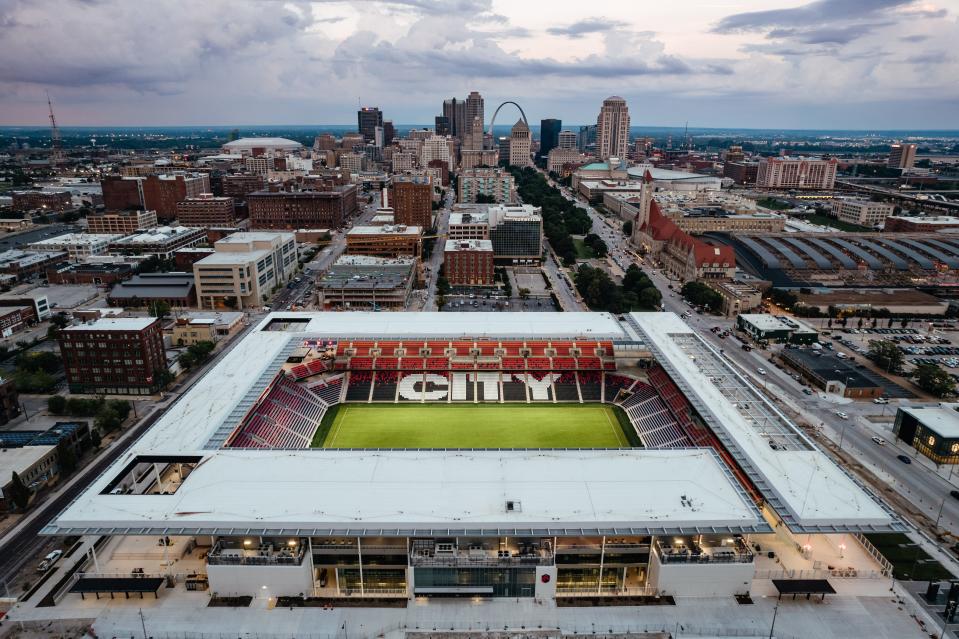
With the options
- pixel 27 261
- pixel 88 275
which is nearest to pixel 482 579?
pixel 88 275

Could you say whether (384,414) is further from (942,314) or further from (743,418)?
(942,314)

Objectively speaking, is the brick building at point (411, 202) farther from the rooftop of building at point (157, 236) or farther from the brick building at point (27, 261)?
the brick building at point (27, 261)

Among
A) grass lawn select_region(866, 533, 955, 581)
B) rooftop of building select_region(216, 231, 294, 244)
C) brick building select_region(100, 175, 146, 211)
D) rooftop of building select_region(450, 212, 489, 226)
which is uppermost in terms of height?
brick building select_region(100, 175, 146, 211)

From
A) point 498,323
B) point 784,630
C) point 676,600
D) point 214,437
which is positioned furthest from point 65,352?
point 784,630

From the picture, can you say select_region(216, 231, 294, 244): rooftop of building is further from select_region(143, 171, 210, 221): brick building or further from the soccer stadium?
select_region(143, 171, 210, 221): brick building

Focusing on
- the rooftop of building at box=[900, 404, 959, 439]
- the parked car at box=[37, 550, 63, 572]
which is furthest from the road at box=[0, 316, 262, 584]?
the rooftop of building at box=[900, 404, 959, 439]

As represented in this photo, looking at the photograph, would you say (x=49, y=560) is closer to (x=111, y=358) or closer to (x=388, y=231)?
(x=111, y=358)

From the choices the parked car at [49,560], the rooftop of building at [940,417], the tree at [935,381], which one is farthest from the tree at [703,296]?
the parked car at [49,560]
